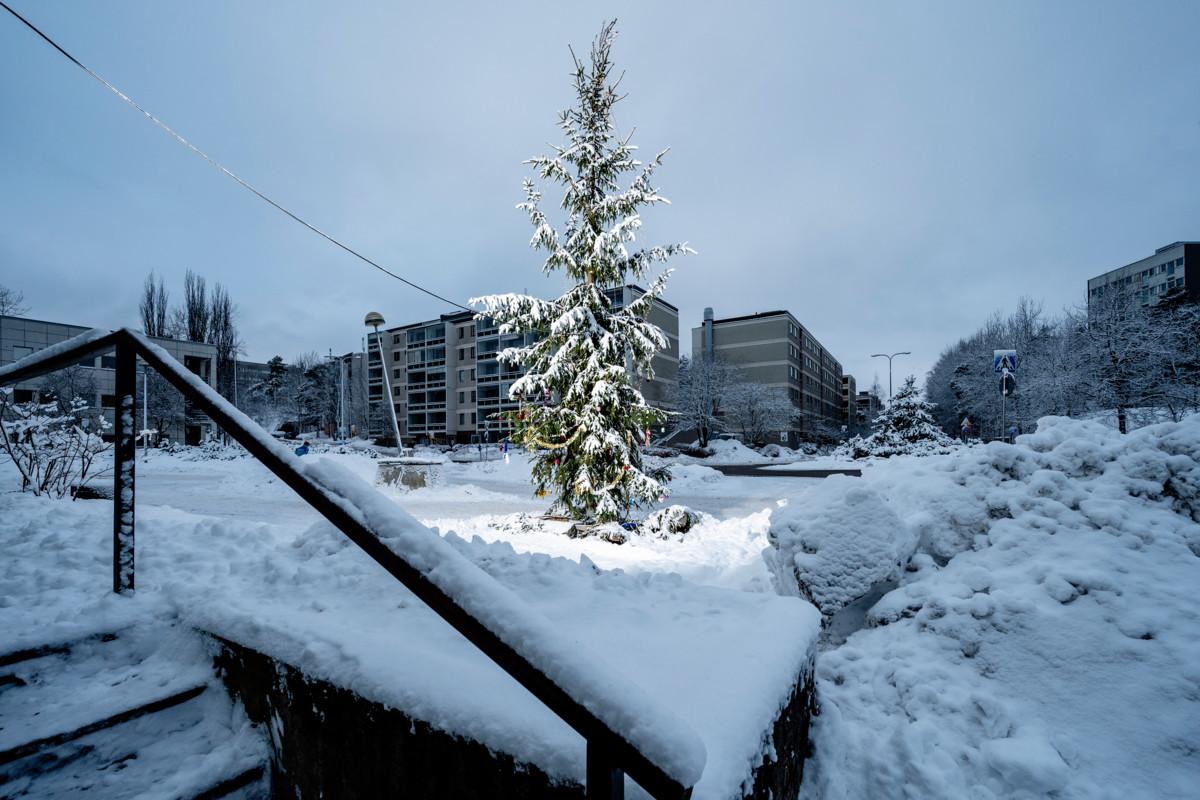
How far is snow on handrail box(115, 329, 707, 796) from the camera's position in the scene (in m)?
0.91

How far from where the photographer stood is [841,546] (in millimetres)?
4262

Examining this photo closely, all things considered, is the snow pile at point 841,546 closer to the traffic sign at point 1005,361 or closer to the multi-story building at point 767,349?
the traffic sign at point 1005,361

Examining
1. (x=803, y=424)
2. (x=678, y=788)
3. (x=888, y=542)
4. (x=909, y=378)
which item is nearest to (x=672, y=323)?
(x=803, y=424)

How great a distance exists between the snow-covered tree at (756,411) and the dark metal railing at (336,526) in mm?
44469

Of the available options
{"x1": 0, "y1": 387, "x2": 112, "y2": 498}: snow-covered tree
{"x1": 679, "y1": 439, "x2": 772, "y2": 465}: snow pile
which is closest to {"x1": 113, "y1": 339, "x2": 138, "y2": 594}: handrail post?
{"x1": 0, "y1": 387, "x2": 112, "y2": 498}: snow-covered tree

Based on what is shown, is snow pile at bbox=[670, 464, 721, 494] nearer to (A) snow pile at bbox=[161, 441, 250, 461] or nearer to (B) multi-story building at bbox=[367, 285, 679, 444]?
(A) snow pile at bbox=[161, 441, 250, 461]

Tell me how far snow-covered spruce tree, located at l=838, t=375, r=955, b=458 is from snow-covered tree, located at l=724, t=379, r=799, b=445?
18422 millimetres

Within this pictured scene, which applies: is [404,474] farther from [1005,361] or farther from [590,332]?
[1005,361]

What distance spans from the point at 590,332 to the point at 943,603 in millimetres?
7553

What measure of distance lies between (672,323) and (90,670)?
56289mm

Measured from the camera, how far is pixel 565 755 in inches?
55.0

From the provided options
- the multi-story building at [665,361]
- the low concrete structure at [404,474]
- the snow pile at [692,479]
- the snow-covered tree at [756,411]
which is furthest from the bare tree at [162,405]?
the snow-covered tree at [756,411]

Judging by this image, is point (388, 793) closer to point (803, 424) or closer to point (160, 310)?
point (160, 310)

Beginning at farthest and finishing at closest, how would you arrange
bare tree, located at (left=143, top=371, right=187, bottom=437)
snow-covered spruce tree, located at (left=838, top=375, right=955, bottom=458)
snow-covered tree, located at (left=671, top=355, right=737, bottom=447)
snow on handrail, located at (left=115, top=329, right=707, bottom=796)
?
snow-covered tree, located at (left=671, top=355, right=737, bottom=447) → bare tree, located at (left=143, top=371, right=187, bottom=437) → snow-covered spruce tree, located at (left=838, top=375, right=955, bottom=458) → snow on handrail, located at (left=115, top=329, right=707, bottom=796)
